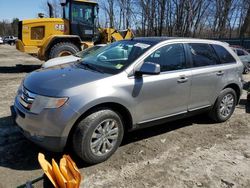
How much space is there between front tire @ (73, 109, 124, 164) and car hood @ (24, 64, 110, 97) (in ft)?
1.52

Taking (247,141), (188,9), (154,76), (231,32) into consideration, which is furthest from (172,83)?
(231,32)

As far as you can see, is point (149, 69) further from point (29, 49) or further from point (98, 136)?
point (29, 49)

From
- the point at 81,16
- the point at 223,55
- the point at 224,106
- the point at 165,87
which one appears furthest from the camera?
the point at 81,16

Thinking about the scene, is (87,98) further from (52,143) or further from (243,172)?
(243,172)

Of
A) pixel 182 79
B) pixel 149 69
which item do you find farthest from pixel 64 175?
pixel 182 79

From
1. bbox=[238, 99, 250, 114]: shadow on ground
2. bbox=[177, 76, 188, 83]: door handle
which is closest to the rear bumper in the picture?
bbox=[238, 99, 250, 114]: shadow on ground

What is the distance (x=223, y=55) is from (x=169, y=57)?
1.53 meters

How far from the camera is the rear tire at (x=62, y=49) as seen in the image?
1212 centimetres

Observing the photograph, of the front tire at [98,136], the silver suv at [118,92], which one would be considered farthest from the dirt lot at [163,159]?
the silver suv at [118,92]

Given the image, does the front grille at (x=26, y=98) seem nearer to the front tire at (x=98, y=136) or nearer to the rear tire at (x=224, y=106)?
the front tire at (x=98, y=136)

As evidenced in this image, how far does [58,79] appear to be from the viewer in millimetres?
4008

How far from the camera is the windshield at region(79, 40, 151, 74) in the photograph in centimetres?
440

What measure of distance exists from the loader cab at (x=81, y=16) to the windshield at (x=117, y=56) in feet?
26.4

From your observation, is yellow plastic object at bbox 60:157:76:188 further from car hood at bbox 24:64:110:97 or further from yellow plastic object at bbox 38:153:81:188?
car hood at bbox 24:64:110:97
